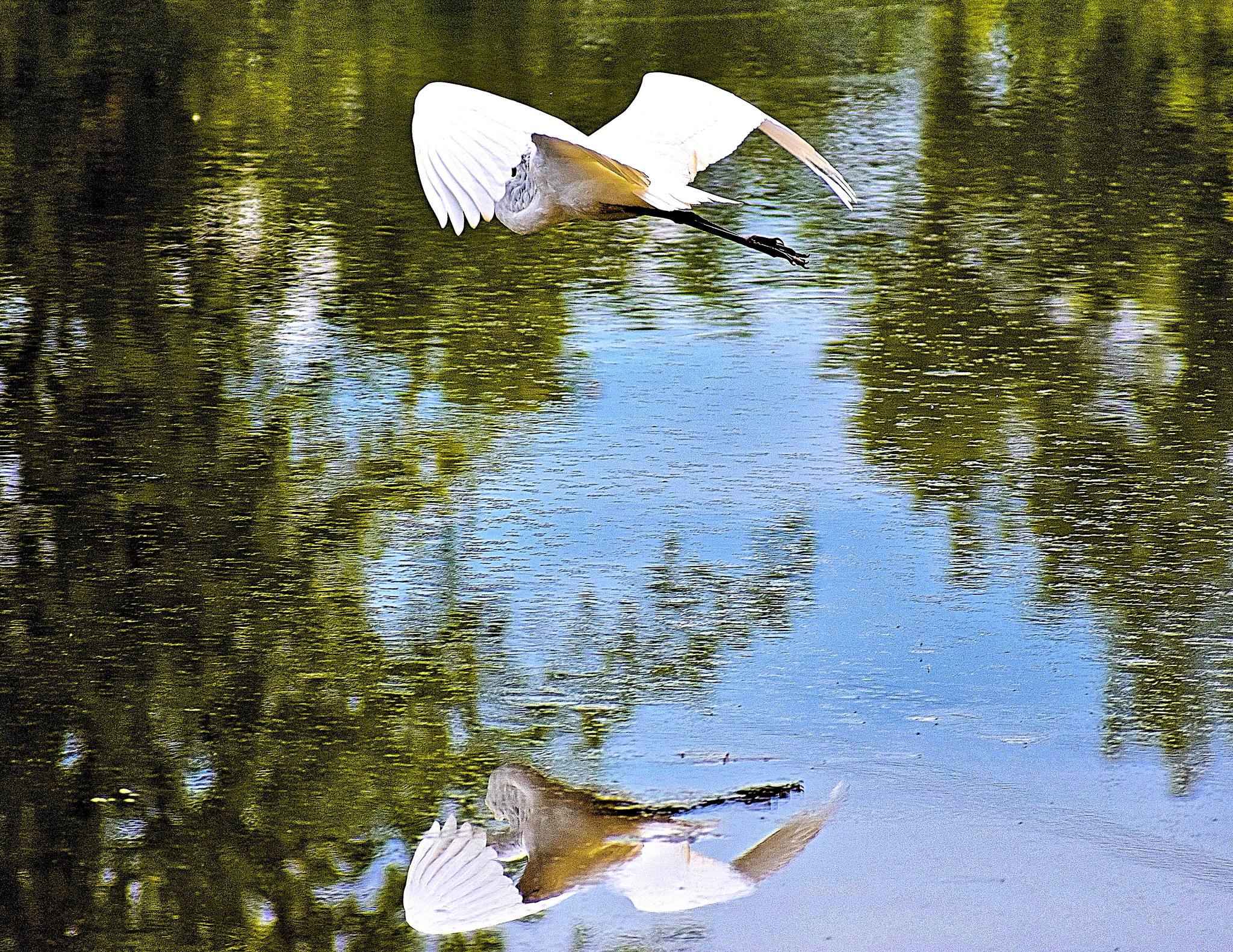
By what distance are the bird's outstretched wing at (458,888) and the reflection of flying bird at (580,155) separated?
1539 millimetres

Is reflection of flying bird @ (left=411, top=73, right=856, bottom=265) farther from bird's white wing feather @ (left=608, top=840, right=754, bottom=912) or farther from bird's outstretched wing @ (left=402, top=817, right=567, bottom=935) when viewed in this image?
bird's white wing feather @ (left=608, top=840, right=754, bottom=912)

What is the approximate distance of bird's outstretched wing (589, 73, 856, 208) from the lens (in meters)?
5.82

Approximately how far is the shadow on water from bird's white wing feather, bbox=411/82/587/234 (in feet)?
5.44

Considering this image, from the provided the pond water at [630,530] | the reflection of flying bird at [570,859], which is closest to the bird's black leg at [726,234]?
the pond water at [630,530]

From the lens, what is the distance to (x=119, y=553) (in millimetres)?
5590

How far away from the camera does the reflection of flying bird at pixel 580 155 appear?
16.6 feet

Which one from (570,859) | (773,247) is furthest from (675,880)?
(773,247)

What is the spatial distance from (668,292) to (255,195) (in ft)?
8.17

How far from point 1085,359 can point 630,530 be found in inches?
87.2

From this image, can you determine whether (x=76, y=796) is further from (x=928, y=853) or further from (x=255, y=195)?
(x=255, y=195)

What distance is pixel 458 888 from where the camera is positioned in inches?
154

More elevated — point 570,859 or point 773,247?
point 773,247

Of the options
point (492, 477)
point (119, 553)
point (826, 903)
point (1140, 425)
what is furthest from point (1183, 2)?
point (826, 903)

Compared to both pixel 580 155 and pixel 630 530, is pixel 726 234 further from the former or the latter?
pixel 630 530
